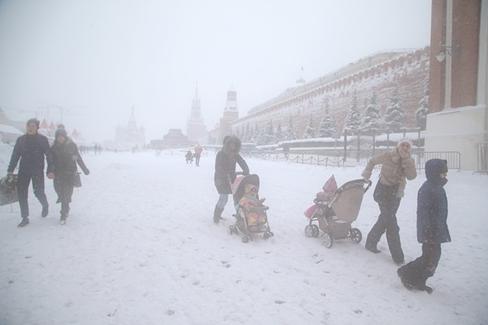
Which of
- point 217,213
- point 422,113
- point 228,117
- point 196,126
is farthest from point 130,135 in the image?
point 217,213

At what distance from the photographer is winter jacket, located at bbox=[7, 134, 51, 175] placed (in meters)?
5.05

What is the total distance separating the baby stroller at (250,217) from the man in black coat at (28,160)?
12.0 ft

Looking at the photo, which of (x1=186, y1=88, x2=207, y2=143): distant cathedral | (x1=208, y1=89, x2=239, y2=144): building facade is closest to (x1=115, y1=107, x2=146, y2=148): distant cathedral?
(x1=186, y1=88, x2=207, y2=143): distant cathedral

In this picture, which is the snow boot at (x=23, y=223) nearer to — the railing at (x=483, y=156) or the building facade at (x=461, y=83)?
the railing at (x=483, y=156)

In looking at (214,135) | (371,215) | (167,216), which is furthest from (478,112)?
(214,135)

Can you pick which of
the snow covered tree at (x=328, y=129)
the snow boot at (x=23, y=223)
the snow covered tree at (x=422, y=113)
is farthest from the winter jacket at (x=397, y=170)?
the snow covered tree at (x=328, y=129)

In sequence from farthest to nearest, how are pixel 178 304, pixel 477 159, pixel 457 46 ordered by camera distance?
1. pixel 457 46
2. pixel 477 159
3. pixel 178 304

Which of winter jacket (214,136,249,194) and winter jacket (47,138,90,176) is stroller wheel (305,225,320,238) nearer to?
winter jacket (214,136,249,194)

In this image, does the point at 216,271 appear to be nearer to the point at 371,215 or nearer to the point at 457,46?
the point at 371,215

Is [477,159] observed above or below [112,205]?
above

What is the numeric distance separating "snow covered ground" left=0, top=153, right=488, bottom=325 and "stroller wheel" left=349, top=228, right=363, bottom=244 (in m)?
0.12

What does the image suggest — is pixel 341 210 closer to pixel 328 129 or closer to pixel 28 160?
pixel 28 160

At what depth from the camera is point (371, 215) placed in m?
6.65

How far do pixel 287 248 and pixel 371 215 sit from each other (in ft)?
10.2
